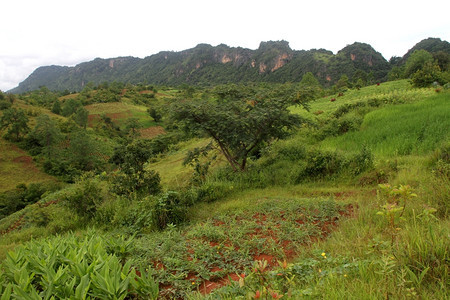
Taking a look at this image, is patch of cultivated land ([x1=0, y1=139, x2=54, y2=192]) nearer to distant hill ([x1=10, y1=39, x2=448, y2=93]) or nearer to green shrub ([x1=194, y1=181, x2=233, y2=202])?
green shrub ([x1=194, y1=181, x2=233, y2=202])

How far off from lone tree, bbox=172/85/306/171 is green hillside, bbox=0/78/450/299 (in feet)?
0.15

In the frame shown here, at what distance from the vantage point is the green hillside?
186 centimetres

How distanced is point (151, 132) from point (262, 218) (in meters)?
53.8

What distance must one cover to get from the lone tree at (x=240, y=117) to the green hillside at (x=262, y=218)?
0.05 m

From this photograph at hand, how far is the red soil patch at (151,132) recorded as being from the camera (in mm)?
52688

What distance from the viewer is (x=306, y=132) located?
37.1 feet

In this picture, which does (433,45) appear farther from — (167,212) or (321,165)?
(167,212)

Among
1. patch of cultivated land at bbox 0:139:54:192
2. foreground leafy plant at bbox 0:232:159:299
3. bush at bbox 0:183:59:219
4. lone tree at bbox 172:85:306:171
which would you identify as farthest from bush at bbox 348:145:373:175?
patch of cultivated land at bbox 0:139:54:192

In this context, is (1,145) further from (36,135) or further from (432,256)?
(432,256)

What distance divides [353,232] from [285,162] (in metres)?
5.15

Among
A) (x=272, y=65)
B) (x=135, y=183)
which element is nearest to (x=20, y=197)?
(x=135, y=183)

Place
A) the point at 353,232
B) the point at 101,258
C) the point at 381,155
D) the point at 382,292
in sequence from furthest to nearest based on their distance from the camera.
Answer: the point at 381,155 → the point at 353,232 → the point at 101,258 → the point at 382,292

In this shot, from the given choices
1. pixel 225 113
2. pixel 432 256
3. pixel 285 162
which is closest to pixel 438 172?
pixel 432 256

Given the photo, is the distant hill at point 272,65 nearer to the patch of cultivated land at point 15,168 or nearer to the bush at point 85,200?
the patch of cultivated land at point 15,168
